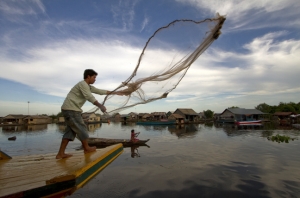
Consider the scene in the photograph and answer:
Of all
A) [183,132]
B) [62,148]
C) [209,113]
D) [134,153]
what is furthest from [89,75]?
[209,113]

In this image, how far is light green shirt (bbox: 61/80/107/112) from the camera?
129 inches

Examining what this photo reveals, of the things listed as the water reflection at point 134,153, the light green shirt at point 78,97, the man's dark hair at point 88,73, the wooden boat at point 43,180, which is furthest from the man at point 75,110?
the water reflection at point 134,153

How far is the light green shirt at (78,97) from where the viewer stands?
10.7 feet

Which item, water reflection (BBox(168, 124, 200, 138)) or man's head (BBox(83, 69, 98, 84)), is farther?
water reflection (BBox(168, 124, 200, 138))

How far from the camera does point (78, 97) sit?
11.2 ft

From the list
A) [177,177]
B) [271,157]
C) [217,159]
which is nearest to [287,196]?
[177,177]

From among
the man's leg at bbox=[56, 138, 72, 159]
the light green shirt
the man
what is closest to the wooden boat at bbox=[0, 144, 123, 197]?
the man's leg at bbox=[56, 138, 72, 159]

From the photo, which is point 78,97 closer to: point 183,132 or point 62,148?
point 62,148

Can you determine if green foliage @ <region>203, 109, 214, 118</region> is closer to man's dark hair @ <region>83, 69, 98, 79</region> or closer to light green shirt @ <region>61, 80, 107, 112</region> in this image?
man's dark hair @ <region>83, 69, 98, 79</region>

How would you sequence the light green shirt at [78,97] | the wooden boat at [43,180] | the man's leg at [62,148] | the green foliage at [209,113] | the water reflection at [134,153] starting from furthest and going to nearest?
the green foliage at [209,113]
the water reflection at [134,153]
the man's leg at [62,148]
the light green shirt at [78,97]
the wooden boat at [43,180]

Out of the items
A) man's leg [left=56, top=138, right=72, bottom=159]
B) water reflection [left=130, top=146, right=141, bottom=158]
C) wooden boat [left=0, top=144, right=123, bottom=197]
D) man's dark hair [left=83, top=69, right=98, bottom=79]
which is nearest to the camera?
wooden boat [left=0, top=144, right=123, bottom=197]

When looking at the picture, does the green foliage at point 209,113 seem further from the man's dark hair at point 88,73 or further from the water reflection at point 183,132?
the man's dark hair at point 88,73

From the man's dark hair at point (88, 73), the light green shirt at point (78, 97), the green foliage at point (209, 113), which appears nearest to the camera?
the light green shirt at point (78, 97)

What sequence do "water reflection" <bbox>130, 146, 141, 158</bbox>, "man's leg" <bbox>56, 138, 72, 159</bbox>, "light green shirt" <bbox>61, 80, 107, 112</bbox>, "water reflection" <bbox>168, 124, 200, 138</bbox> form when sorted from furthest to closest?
"water reflection" <bbox>168, 124, 200, 138</bbox>, "water reflection" <bbox>130, 146, 141, 158</bbox>, "man's leg" <bbox>56, 138, 72, 159</bbox>, "light green shirt" <bbox>61, 80, 107, 112</bbox>
